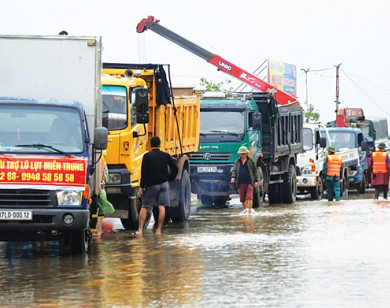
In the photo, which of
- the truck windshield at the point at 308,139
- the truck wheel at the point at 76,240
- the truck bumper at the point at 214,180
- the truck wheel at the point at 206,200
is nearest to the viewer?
the truck wheel at the point at 76,240

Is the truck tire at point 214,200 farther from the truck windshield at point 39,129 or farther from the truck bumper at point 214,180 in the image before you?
the truck windshield at point 39,129

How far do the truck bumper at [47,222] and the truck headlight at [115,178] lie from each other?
4.45 metres

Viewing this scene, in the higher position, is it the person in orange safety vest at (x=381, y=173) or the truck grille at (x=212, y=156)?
the truck grille at (x=212, y=156)

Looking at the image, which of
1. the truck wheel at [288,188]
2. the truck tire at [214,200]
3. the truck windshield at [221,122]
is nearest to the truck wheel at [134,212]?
the truck windshield at [221,122]

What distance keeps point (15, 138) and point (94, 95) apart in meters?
1.56

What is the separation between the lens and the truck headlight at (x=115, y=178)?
1886 cm

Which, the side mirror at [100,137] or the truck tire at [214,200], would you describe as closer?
the side mirror at [100,137]

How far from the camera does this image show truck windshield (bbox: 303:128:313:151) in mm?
35656

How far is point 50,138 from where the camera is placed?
15.2m

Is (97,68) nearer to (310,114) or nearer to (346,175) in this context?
(346,175)

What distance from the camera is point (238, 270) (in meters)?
13.1

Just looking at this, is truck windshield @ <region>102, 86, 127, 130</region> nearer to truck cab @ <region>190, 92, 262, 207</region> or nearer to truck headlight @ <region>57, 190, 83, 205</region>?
truck headlight @ <region>57, 190, 83, 205</region>

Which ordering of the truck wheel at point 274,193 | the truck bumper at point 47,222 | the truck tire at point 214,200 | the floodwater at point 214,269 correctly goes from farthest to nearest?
the truck wheel at point 274,193
the truck tire at point 214,200
the truck bumper at point 47,222
the floodwater at point 214,269

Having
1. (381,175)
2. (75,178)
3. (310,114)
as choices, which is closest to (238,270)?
(75,178)
